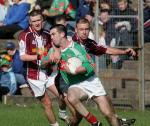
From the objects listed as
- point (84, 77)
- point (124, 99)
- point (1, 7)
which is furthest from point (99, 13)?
point (84, 77)

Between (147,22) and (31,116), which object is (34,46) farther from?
(147,22)

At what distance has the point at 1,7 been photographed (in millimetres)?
23812

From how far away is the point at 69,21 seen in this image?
22.0 m

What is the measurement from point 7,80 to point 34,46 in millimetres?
6501

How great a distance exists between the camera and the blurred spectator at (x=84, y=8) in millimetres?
22469

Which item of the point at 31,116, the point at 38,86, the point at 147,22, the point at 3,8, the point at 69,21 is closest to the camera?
the point at 38,86

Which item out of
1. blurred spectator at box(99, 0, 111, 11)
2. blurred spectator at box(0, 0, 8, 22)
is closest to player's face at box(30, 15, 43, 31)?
blurred spectator at box(99, 0, 111, 11)

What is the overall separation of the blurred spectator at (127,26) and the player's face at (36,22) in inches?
210

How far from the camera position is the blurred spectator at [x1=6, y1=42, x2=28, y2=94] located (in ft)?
70.1

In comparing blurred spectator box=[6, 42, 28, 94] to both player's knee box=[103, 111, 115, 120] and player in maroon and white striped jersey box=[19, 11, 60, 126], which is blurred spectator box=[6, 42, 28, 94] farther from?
player's knee box=[103, 111, 115, 120]

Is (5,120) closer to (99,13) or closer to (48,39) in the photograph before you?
(48,39)

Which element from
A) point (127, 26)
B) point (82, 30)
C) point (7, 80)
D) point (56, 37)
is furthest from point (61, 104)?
point (7, 80)

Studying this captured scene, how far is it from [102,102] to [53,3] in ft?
33.1

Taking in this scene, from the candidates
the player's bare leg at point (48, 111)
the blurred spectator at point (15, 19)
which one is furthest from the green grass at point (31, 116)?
the blurred spectator at point (15, 19)
